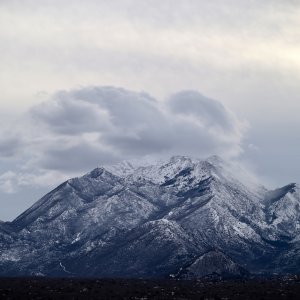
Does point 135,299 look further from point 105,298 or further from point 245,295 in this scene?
point 245,295

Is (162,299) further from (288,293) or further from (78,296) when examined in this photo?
(288,293)

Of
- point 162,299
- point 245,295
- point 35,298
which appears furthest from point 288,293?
point 35,298

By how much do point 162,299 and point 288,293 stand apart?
4280cm

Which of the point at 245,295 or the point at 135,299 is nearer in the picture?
the point at 135,299

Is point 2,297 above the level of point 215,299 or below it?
above

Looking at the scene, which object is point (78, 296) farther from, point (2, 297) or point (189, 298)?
point (189, 298)

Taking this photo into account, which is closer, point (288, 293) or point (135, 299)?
point (135, 299)

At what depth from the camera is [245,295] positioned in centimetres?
19850

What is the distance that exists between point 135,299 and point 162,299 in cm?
786

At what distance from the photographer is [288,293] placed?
655 feet

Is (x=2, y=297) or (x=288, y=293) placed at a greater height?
(x=2, y=297)

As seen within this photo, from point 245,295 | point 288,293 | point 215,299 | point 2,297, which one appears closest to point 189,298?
point 215,299

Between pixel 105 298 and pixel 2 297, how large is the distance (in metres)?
30.6

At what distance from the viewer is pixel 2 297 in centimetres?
18850
